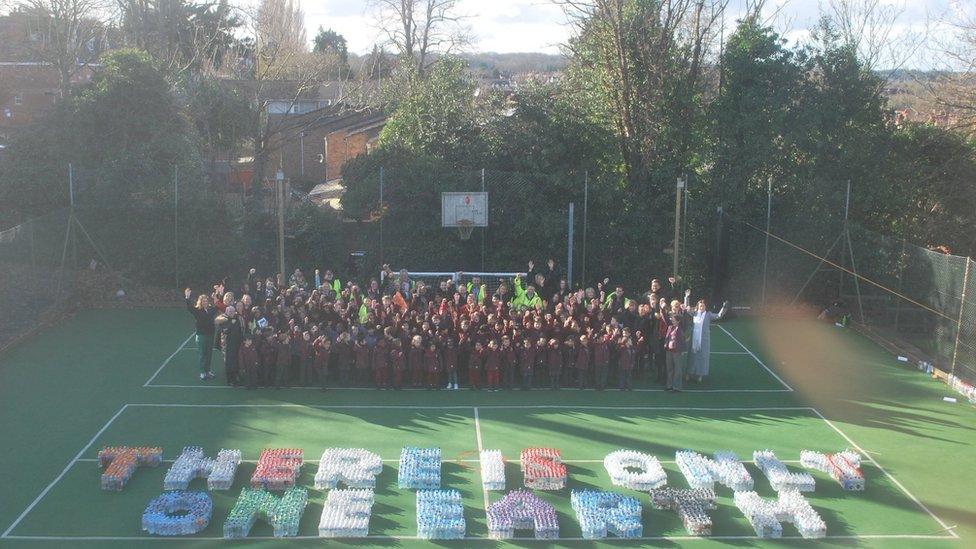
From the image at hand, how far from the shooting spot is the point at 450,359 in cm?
1747

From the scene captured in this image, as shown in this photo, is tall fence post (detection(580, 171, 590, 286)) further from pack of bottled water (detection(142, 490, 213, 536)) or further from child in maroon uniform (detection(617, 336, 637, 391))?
pack of bottled water (detection(142, 490, 213, 536))

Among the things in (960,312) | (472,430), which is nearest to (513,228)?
(472,430)

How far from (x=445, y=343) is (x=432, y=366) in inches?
20.1

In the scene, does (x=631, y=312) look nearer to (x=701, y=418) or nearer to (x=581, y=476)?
(x=701, y=418)

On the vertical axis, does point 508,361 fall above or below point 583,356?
below

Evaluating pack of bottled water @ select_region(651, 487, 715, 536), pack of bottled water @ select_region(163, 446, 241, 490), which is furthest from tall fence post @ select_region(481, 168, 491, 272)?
pack of bottled water @ select_region(651, 487, 715, 536)

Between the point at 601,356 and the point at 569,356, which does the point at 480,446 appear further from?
the point at 601,356

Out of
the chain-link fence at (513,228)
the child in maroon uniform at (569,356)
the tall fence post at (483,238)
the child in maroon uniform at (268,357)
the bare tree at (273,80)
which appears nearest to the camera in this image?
the child in maroon uniform at (268,357)

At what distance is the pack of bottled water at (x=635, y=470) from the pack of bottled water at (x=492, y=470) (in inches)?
62.8

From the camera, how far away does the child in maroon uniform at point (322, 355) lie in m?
17.1

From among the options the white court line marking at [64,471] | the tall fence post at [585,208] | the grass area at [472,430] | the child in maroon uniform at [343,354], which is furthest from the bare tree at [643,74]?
the white court line marking at [64,471]

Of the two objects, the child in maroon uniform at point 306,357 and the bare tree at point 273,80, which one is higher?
the bare tree at point 273,80

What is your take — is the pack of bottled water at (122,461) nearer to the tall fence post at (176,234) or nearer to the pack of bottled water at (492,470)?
the pack of bottled water at (492,470)

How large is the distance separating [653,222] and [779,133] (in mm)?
4342
